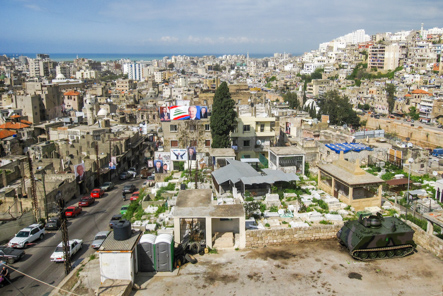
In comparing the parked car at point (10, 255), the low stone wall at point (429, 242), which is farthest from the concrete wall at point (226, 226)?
the parked car at point (10, 255)

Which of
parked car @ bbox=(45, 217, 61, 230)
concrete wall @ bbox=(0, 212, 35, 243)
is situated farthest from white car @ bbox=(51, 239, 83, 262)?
concrete wall @ bbox=(0, 212, 35, 243)

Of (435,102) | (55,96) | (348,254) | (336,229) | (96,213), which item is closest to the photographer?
(348,254)

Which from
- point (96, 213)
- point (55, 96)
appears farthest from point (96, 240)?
point (55, 96)

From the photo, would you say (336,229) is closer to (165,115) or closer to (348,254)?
(348,254)

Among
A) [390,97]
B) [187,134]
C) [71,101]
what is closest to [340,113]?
[390,97]

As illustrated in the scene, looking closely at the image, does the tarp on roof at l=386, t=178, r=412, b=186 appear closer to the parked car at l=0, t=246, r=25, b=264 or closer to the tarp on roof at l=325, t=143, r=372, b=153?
the tarp on roof at l=325, t=143, r=372, b=153

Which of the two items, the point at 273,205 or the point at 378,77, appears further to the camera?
the point at 378,77
